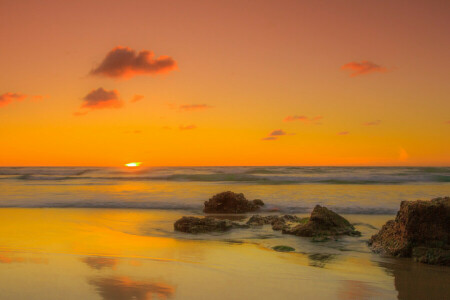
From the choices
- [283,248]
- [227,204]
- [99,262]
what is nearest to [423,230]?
[283,248]

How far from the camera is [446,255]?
5.36 m

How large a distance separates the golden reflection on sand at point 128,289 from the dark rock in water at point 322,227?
3.78 metres

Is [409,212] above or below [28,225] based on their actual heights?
above

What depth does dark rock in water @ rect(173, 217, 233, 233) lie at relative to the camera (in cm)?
777

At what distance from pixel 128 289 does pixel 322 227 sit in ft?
14.7

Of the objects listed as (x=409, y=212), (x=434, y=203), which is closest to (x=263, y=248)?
(x=409, y=212)

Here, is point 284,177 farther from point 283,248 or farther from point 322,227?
point 283,248

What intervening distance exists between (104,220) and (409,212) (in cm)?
708

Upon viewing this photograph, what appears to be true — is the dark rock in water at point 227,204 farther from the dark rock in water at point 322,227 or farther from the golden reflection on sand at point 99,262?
the golden reflection on sand at point 99,262

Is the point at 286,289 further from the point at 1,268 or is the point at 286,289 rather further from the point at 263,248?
the point at 1,268

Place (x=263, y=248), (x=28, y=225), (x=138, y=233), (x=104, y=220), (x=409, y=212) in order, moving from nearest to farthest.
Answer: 1. (x=409, y=212)
2. (x=263, y=248)
3. (x=138, y=233)
4. (x=28, y=225)
5. (x=104, y=220)

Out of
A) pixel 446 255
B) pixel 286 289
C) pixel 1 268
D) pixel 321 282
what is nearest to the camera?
pixel 286 289

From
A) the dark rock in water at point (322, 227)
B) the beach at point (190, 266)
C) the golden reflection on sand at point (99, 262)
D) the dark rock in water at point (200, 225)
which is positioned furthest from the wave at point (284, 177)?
the golden reflection on sand at point (99, 262)

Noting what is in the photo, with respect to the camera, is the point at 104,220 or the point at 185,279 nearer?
the point at 185,279
